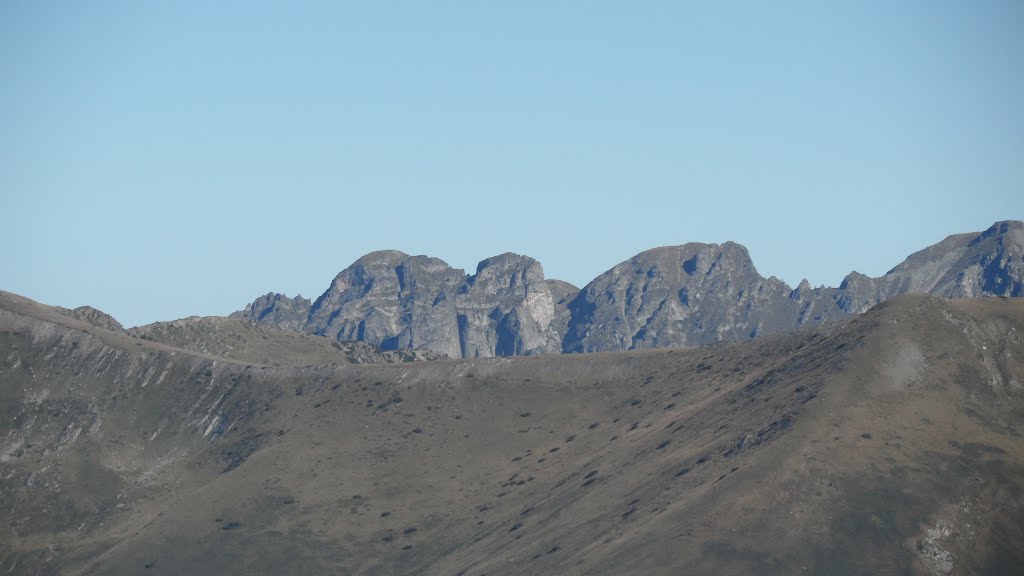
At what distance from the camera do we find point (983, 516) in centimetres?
19850

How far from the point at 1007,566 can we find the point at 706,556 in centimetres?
3908

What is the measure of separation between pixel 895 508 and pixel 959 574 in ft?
45.8

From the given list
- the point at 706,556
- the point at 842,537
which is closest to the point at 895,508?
the point at 842,537

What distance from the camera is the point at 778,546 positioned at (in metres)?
193

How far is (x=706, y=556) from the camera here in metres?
196

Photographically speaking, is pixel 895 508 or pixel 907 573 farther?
pixel 895 508

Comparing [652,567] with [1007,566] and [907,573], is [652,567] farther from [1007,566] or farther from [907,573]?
[1007,566]

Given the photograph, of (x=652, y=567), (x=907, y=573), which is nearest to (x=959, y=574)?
(x=907, y=573)

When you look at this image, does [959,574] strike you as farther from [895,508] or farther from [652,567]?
[652,567]

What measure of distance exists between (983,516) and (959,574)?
13.2 meters

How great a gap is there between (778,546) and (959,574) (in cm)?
2319

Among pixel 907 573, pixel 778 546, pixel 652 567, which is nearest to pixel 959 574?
pixel 907 573

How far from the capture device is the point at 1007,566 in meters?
191

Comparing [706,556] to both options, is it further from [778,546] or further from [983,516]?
[983,516]
